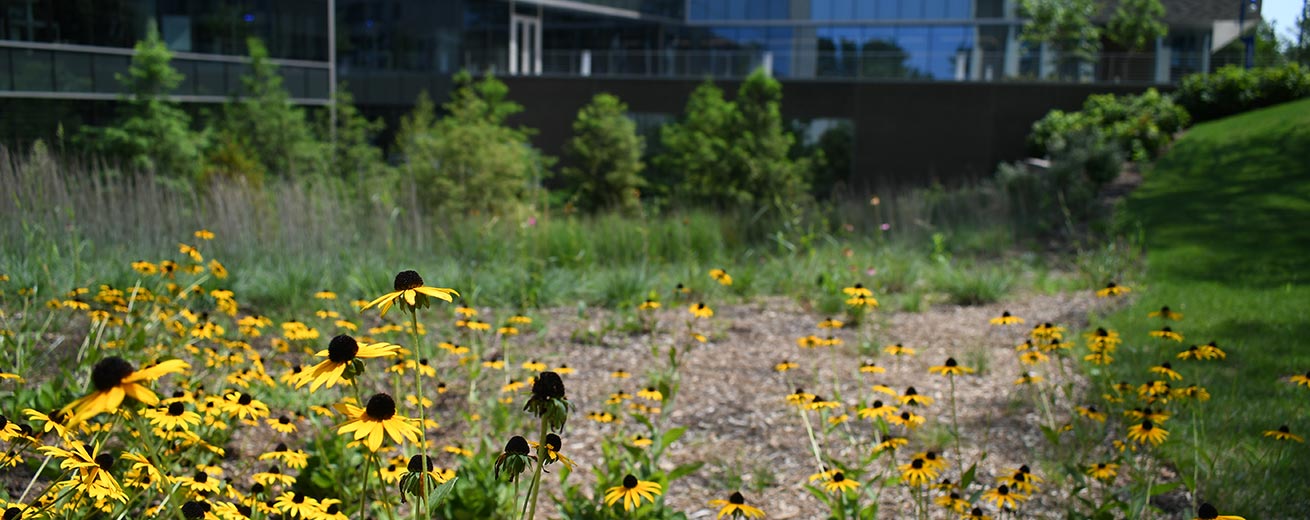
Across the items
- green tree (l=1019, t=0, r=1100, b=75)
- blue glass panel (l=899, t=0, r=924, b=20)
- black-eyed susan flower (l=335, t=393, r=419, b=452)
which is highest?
blue glass panel (l=899, t=0, r=924, b=20)

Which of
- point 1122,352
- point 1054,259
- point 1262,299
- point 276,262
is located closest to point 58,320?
point 276,262

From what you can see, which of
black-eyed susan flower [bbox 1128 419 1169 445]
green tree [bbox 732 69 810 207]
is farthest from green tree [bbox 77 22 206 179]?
black-eyed susan flower [bbox 1128 419 1169 445]

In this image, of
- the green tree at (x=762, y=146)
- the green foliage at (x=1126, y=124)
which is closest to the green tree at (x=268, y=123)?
the green tree at (x=762, y=146)

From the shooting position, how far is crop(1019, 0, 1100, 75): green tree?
2911 centimetres

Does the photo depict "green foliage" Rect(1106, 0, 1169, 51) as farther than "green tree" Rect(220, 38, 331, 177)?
Yes

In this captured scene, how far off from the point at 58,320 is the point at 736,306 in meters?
4.25

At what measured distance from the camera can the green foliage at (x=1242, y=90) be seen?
61.9 feet

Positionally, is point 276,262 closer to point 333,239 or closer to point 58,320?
point 333,239

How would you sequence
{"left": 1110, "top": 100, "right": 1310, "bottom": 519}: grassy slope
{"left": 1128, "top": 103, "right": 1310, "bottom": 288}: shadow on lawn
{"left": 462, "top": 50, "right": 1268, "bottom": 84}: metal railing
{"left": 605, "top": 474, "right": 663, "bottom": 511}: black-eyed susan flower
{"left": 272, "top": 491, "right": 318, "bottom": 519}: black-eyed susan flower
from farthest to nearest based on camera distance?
{"left": 462, "top": 50, "right": 1268, "bottom": 84}: metal railing < {"left": 1128, "top": 103, "right": 1310, "bottom": 288}: shadow on lawn < {"left": 1110, "top": 100, "right": 1310, "bottom": 519}: grassy slope < {"left": 605, "top": 474, "right": 663, "bottom": 511}: black-eyed susan flower < {"left": 272, "top": 491, "right": 318, "bottom": 519}: black-eyed susan flower

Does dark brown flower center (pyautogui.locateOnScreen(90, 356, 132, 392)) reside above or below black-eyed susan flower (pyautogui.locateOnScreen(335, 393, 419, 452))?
above

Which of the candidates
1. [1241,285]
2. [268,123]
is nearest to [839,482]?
[1241,285]

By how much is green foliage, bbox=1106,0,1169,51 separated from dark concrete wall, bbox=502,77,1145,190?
20.7 feet

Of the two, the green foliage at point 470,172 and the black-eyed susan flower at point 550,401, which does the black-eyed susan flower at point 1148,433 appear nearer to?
the black-eyed susan flower at point 550,401

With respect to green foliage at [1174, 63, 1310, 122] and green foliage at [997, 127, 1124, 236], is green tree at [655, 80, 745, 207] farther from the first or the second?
green foliage at [1174, 63, 1310, 122]
